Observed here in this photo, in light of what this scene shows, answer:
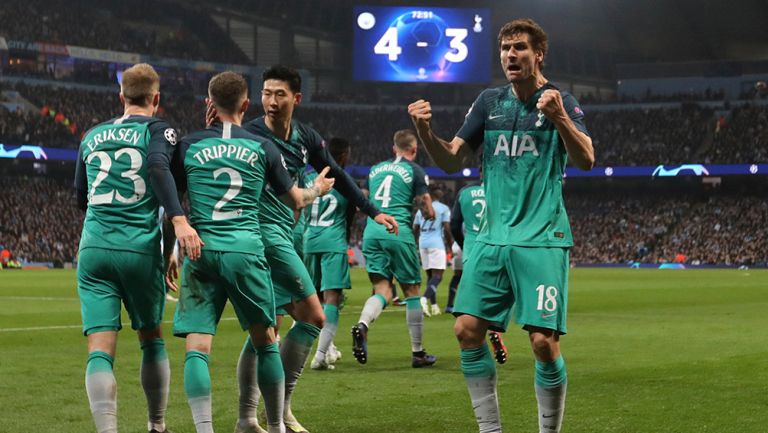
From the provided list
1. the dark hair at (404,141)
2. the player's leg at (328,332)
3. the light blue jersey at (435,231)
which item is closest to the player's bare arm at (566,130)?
→ the player's leg at (328,332)

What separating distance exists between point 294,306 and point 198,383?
126cm

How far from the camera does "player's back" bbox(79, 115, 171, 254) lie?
5.91 meters

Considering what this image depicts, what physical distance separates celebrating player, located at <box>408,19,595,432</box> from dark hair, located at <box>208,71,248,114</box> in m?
1.11

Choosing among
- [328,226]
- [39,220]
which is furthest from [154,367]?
[39,220]

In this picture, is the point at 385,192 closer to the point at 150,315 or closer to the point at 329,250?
the point at 329,250

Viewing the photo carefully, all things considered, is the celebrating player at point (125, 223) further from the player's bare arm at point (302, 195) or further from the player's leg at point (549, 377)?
the player's leg at point (549, 377)

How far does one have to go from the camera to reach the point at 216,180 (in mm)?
5957

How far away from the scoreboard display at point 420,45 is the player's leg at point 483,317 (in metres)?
56.3

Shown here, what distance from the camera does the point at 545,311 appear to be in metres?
5.65

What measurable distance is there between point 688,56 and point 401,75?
64.2 feet

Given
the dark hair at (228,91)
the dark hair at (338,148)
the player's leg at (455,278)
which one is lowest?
the player's leg at (455,278)

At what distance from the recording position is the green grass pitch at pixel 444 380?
7207mm

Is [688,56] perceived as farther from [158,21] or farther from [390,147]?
[158,21]

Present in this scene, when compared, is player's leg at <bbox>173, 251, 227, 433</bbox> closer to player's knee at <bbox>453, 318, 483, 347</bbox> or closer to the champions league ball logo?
player's knee at <bbox>453, 318, 483, 347</bbox>
